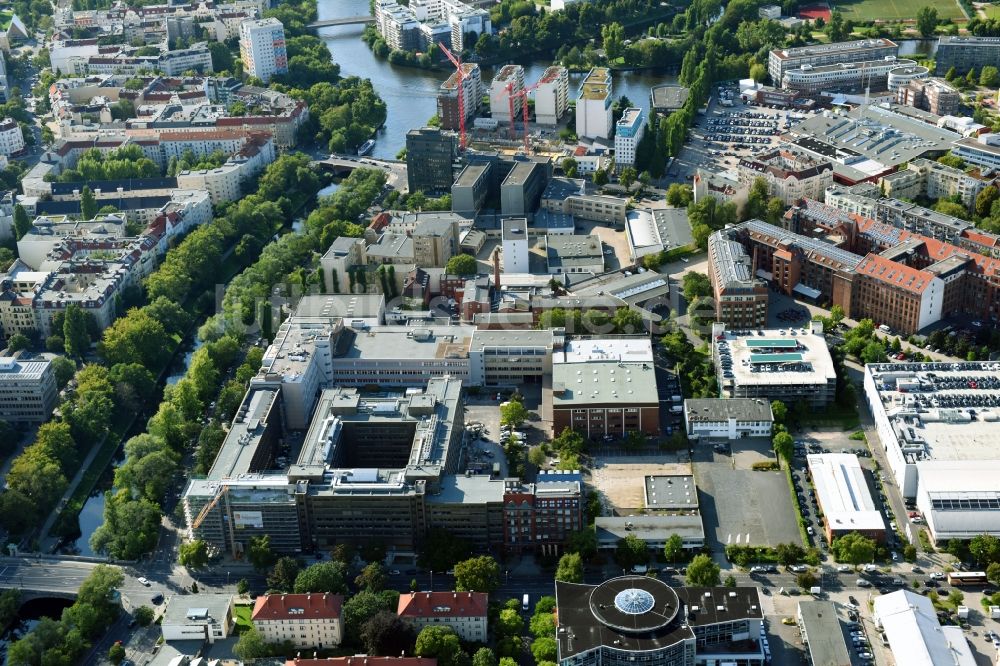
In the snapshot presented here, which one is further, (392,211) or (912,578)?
(392,211)

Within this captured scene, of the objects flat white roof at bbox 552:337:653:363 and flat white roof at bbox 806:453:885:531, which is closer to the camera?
flat white roof at bbox 806:453:885:531

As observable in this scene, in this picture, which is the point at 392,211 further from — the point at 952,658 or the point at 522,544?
the point at 952,658

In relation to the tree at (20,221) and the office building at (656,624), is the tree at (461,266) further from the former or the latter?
the office building at (656,624)

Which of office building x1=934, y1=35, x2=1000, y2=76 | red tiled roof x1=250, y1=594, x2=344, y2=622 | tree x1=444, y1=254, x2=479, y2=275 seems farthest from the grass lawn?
red tiled roof x1=250, y1=594, x2=344, y2=622

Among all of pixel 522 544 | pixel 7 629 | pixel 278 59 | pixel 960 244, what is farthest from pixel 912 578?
pixel 278 59

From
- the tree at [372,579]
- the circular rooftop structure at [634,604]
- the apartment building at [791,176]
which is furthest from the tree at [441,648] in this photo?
the apartment building at [791,176]

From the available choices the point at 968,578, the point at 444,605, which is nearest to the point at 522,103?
the point at 968,578

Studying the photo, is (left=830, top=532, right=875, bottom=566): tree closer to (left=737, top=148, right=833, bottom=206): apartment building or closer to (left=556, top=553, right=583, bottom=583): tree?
(left=556, top=553, right=583, bottom=583): tree

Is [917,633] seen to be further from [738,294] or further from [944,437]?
[738,294]
